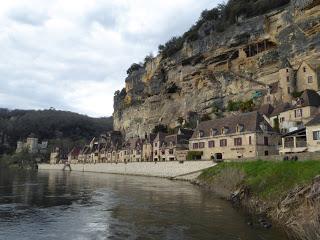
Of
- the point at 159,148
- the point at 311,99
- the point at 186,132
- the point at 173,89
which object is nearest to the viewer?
the point at 311,99

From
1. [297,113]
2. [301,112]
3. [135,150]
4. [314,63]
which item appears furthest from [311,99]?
[135,150]

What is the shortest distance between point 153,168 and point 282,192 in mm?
49563

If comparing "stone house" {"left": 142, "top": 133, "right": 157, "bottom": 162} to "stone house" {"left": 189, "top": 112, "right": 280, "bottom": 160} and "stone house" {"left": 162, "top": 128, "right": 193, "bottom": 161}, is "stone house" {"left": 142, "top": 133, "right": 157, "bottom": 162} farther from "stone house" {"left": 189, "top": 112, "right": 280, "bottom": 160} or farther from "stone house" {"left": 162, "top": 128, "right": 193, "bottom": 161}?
"stone house" {"left": 189, "top": 112, "right": 280, "bottom": 160}

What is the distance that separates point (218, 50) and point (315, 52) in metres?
31.2

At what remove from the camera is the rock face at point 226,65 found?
7900 cm

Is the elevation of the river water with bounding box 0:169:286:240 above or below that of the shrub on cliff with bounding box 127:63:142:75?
below

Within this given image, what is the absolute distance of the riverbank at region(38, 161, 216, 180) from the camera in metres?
62.5

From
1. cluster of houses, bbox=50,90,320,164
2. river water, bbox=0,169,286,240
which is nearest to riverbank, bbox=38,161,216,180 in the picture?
cluster of houses, bbox=50,90,320,164

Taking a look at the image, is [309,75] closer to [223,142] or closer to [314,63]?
[314,63]

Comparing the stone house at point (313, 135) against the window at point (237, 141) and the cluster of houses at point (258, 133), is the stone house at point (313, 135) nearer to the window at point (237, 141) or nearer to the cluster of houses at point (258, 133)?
the cluster of houses at point (258, 133)

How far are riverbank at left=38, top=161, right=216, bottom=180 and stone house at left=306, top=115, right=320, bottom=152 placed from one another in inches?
685

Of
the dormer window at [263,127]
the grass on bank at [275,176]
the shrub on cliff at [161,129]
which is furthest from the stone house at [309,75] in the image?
the shrub on cliff at [161,129]

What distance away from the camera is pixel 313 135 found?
148 feet

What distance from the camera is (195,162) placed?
63062mm
